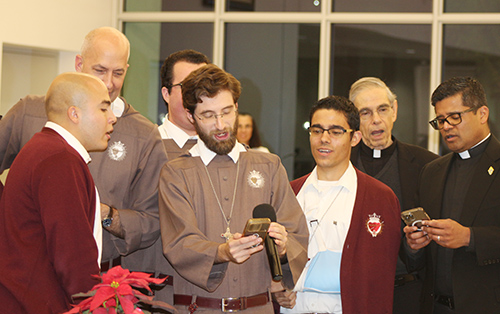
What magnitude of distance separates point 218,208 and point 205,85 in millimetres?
594

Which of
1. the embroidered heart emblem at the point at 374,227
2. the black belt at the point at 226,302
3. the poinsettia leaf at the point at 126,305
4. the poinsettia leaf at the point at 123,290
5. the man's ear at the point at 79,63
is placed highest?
the man's ear at the point at 79,63

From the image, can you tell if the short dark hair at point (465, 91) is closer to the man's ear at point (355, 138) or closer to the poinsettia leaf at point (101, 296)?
the man's ear at point (355, 138)

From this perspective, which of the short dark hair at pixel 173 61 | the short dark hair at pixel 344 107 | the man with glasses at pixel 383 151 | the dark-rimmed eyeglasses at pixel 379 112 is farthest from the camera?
the dark-rimmed eyeglasses at pixel 379 112

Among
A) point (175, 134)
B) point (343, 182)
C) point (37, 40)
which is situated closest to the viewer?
point (343, 182)

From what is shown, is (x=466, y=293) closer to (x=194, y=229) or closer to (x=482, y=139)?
(x=482, y=139)

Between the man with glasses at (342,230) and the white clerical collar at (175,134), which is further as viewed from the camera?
the white clerical collar at (175,134)

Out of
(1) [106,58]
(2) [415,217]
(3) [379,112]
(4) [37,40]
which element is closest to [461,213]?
(2) [415,217]

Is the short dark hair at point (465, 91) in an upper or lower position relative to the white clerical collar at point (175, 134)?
upper

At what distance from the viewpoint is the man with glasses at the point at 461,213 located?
128 inches

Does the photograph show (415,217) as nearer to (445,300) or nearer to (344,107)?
(445,300)

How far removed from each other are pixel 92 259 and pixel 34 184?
1.17 ft

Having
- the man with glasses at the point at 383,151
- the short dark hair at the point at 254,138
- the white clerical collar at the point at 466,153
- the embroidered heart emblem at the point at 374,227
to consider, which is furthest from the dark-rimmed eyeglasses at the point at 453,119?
the short dark hair at the point at 254,138

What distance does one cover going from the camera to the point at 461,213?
3438mm

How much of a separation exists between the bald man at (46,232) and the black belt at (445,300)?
215 cm
